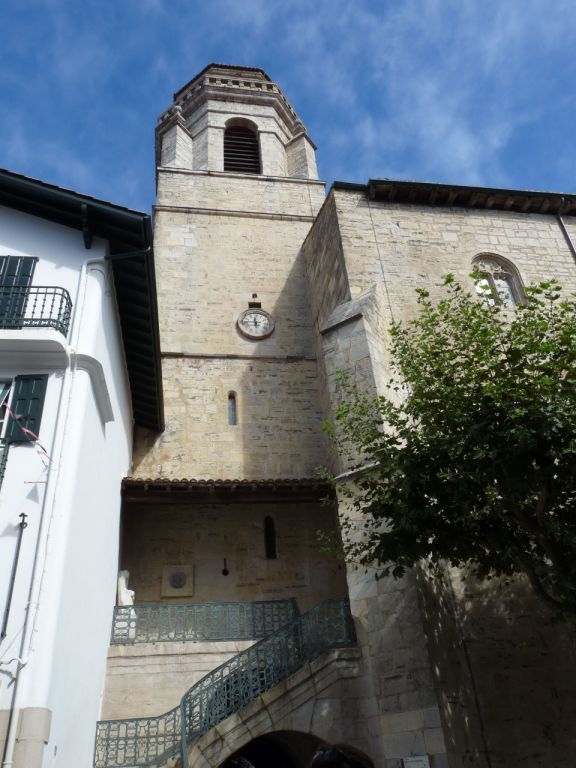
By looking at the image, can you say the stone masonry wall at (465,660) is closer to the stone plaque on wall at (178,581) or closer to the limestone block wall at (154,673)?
the limestone block wall at (154,673)

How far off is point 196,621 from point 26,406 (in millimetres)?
4893

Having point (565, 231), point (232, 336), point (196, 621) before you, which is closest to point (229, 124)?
point (232, 336)

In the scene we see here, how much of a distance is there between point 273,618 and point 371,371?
4605 mm

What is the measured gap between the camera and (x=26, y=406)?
25.7 feet

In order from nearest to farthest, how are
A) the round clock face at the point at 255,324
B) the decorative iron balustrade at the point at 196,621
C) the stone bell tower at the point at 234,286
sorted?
the decorative iron balustrade at the point at 196,621, the stone bell tower at the point at 234,286, the round clock face at the point at 255,324

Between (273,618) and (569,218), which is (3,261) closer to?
(273,618)

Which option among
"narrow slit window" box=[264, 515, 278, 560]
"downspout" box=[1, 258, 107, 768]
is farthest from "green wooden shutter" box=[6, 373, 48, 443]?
"narrow slit window" box=[264, 515, 278, 560]

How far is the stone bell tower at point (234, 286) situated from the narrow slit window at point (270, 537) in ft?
4.59

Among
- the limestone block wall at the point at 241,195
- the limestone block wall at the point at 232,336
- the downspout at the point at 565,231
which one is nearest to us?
the limestone block wall at the point at 232,336

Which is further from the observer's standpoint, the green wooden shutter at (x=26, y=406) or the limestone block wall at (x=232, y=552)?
the limestone block wall at (x=232, y=552)

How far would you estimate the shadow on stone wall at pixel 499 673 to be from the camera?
8.70 metres

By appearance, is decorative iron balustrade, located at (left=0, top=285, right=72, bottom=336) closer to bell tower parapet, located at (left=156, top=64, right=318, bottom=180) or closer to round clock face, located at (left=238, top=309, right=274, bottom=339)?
round clock face, located at (left=238, top=309, right=274, bottom=339)

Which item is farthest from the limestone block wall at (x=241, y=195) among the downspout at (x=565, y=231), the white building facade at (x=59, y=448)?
the white building facade at (x=59, y=448)

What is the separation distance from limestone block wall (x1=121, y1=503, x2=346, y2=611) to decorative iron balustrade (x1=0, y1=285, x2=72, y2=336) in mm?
5368
